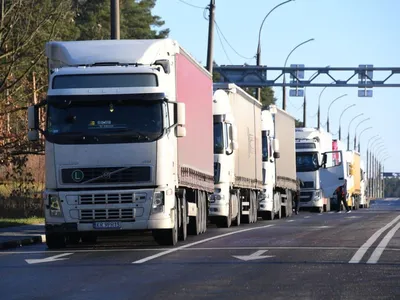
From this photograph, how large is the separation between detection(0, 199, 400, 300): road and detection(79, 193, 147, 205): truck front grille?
88cm

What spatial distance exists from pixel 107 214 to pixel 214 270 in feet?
18.5

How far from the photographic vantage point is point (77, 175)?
2173 cm

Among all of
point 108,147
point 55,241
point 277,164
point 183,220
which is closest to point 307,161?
point 277,164

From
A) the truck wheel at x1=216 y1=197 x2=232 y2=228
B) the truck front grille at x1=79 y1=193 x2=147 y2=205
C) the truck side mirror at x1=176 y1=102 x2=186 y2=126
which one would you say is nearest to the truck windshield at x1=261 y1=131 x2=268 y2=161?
the truck wheel at x1=216 y1=197 x2=232 y2=228

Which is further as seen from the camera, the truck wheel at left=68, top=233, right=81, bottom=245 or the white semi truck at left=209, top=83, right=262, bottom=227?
the white semi truck at left=209, top=83, right=262, bottom=227

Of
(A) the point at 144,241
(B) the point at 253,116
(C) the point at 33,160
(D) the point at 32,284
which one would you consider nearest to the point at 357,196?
(C) the point at 33,160

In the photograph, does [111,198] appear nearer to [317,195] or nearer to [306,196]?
[317,195]

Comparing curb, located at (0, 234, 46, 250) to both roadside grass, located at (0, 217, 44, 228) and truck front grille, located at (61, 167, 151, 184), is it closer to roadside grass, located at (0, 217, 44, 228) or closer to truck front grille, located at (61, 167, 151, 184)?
truck front grille, located at (61, 167, 151, 184)

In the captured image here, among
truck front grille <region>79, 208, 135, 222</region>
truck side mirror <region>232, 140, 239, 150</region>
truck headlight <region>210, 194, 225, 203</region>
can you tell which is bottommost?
truck front grille <region>79, 208, 135, 222</region>

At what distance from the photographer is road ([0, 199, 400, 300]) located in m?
13.5

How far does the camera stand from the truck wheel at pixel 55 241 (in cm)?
2273

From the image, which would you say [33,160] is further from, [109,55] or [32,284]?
[32,284]

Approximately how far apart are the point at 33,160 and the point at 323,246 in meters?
27.3

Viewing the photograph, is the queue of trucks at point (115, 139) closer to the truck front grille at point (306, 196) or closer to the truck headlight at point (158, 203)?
the truck headlight at point (158, 203)
